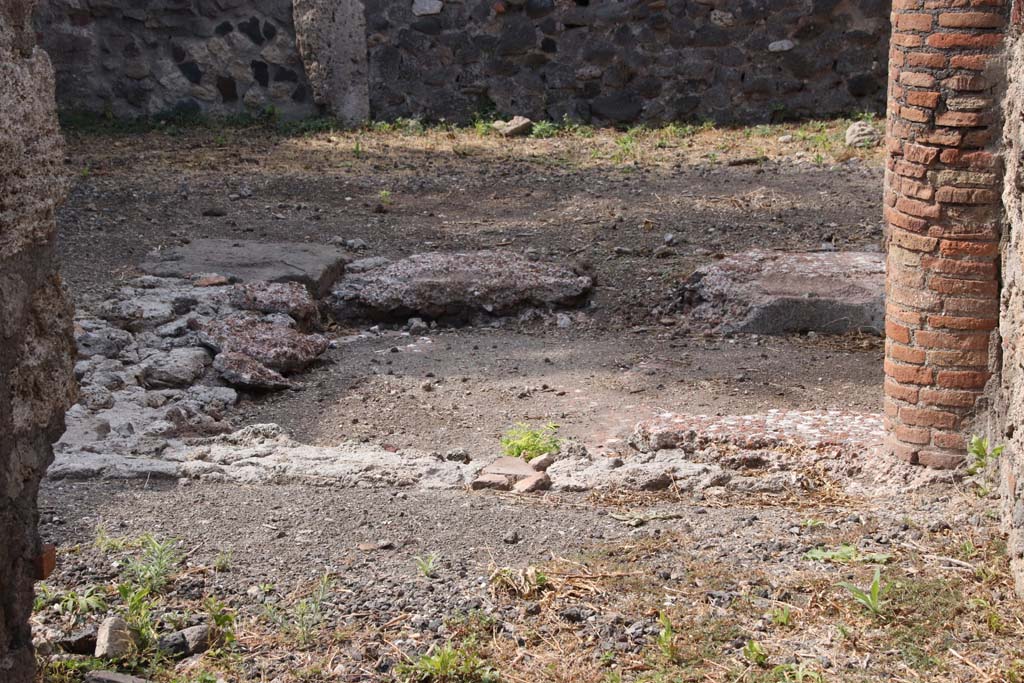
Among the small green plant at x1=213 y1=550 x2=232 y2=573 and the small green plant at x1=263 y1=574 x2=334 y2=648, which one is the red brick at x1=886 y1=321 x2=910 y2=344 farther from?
the small green plant at x1=213 y1=550 x2=232 y2=573

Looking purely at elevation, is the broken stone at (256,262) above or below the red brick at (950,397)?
below

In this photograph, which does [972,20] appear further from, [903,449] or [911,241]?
[903,449]

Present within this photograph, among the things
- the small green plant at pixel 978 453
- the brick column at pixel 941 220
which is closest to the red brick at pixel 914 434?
the brick column at pixel 941 220

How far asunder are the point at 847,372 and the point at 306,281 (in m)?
2.61

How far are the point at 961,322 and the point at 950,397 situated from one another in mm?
244

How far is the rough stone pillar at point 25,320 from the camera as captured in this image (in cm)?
217

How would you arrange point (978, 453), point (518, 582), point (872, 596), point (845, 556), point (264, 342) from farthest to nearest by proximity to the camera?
point (264, 342) < point (978, 453) < point (845, 556) < point (518, 582) < point (872, 596)

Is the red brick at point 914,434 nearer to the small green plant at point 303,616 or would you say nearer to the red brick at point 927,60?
the red brick at point 927,60

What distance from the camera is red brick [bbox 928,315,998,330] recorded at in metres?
3.73

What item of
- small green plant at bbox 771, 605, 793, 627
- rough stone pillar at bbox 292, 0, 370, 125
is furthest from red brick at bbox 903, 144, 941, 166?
rough stone pillar at bbox 292, 0, 370, 125

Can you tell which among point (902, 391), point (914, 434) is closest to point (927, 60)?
point (902, 391)

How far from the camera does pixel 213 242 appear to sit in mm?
6680

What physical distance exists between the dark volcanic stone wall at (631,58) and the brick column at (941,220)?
602 centimetres

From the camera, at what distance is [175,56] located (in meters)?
10.1
